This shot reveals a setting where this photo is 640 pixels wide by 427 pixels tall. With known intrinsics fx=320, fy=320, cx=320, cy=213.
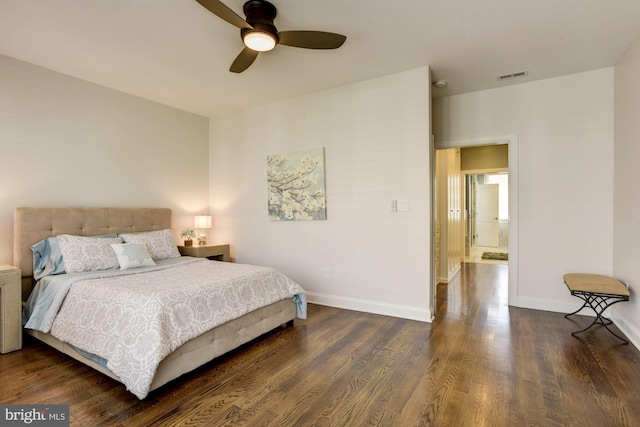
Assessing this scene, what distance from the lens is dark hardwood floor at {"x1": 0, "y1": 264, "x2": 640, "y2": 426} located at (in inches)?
71.3

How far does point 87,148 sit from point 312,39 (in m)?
2.92

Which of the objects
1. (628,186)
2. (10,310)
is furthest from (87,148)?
(628,186)

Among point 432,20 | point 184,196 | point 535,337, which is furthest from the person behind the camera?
point 184,196

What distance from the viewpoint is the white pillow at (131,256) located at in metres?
3.12

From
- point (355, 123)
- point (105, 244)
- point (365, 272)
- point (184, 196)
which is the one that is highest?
point (355, 123)

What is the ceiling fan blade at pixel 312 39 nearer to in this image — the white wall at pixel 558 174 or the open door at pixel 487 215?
the white wall at pixel 558 174

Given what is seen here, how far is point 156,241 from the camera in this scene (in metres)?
3.70

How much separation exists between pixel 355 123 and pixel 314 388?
2773 millimetres

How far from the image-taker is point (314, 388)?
2104 millimetres

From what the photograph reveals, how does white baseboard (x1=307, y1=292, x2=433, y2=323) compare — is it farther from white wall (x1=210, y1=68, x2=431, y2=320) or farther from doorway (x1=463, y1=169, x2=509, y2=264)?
doorway (x1=463, y1=169, x2=509, y2=264)

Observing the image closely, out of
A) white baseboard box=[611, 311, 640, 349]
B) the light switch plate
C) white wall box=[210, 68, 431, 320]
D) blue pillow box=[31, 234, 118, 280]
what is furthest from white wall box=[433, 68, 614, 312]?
blue pillow box=[31, 234, 118, 280]

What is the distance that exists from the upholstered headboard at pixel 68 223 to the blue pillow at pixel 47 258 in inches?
2.5

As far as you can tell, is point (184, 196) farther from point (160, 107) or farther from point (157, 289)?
point (157, 289)

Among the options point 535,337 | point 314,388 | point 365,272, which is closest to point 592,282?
point 535,337
